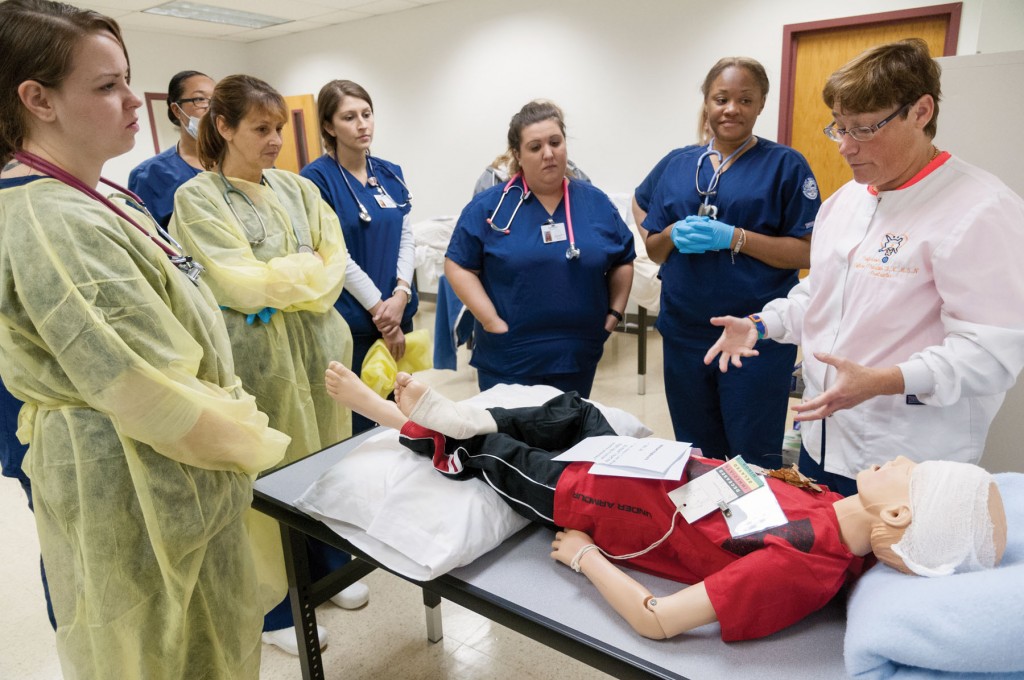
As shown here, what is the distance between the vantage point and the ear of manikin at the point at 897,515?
1.00 metres

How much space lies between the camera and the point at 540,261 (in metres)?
2.02

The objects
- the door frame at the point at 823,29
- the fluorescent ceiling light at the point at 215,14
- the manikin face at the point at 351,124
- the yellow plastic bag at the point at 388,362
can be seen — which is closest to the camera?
the yellow plastic bag at the point at 388,362

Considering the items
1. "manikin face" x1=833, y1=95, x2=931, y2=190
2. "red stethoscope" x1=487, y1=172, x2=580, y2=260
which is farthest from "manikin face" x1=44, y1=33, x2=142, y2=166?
"manikin face" x1=833, y1=95, x2=931, y2=190

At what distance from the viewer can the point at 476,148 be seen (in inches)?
255

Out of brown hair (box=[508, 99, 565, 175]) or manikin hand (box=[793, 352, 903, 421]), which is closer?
manikin hand (box=[793, 352, 903, 421])

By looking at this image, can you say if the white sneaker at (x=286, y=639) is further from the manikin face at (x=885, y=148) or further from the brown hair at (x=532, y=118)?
the manikin face at (x=885, y=148)

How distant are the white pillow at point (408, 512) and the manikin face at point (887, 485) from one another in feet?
2.07

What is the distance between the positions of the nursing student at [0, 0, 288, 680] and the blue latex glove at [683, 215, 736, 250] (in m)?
1.28

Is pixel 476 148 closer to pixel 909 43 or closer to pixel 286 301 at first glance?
pixel 286 301

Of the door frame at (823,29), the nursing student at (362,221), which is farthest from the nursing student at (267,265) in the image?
the door frame at (823,29)

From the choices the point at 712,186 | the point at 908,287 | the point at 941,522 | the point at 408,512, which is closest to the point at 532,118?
the point at 712,186

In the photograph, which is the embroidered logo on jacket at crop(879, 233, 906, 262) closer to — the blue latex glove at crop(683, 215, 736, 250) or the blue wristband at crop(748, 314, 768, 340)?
the blue wristband at crop(748, 314, 768, 340)

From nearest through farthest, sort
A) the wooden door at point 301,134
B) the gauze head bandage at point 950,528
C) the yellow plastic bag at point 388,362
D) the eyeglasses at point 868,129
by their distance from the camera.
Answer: the gauze head bandage at point 950,528, the eyeglasses at point 868,129, the yellow plastic bag at point 388,362, the wooden door at point 301,134

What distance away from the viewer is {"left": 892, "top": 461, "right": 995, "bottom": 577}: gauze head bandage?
95cm
